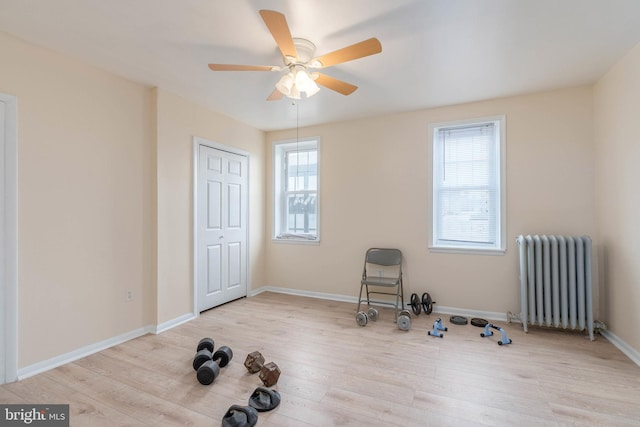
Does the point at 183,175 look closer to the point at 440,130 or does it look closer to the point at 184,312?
the point at 184,312

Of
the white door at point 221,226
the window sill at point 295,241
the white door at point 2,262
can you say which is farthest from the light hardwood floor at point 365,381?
the window sill at point 295,241

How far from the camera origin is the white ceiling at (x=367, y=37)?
1.90 meters

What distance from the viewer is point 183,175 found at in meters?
3.41

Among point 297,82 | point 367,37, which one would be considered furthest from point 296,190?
point 367,37

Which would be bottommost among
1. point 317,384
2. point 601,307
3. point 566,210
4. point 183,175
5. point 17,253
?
point 317,384

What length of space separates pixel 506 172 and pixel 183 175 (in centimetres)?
375

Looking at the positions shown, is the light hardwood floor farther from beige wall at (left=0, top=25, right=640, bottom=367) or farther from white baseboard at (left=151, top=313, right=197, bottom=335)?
beige wall at (left=0, top=25, right=640, bottom=367)

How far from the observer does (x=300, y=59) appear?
7.75 feet

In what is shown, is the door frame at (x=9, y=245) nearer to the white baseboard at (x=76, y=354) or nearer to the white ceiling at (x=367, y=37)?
the white baseboard at (x=76, y=354)

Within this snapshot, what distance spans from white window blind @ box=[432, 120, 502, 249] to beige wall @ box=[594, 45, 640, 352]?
89 cm

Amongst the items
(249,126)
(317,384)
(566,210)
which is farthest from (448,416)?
(249,126)

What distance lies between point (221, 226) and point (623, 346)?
4398 millimetres

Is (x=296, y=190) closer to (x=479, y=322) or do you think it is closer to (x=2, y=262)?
(x=479, y=322)

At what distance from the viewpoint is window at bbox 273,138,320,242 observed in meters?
4.55
